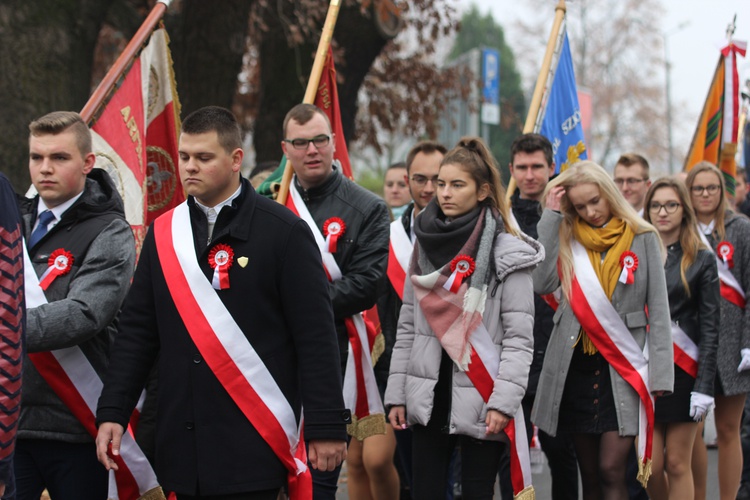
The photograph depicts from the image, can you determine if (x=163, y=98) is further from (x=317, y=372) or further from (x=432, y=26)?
(x=432, y=26)

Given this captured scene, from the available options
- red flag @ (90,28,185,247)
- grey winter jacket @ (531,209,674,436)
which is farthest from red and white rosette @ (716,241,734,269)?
red flag @ (90,28,185,247)

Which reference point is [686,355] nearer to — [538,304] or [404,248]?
[538,304]

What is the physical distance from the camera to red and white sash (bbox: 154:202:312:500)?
3.83 m

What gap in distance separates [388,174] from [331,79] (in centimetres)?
221

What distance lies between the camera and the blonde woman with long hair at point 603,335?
213 inches

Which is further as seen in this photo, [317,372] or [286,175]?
[286,175]

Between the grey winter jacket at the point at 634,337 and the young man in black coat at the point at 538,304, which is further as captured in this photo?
the young man in black coat at the point at 538,304

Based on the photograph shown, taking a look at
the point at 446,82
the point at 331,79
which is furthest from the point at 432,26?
the point at 331,79

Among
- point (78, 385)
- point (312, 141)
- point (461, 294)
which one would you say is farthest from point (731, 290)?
point (78, 385)

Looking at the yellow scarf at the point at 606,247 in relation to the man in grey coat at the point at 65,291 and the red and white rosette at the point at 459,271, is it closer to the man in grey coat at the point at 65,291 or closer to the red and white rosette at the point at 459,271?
the red and white rosette at the point at 459,271

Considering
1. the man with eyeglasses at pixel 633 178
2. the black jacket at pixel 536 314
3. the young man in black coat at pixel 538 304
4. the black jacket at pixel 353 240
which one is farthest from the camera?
the man with eyeglasses at pixel 633 178

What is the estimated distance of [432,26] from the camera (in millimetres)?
13719

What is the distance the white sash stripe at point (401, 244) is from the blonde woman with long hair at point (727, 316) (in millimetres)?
1993

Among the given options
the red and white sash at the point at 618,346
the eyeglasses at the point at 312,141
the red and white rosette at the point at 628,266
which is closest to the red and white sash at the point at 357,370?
the eyeglasses at the point at 312,141
